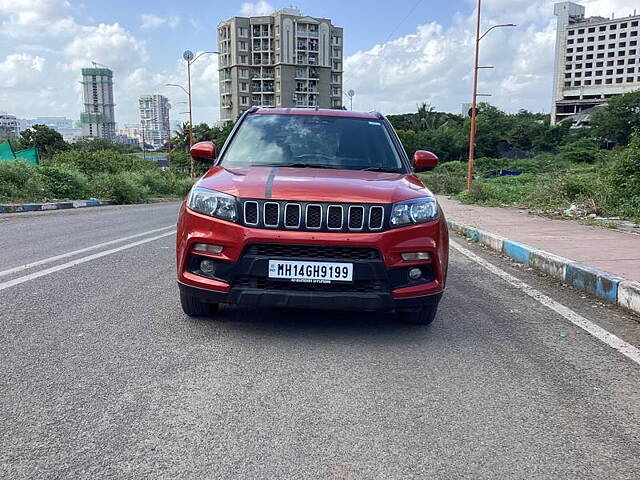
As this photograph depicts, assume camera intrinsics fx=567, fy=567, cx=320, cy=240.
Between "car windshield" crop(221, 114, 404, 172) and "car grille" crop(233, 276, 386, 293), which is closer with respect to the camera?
"car grille" crop(233, 276, 386, 293)

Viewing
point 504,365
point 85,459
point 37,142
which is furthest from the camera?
point 37,142

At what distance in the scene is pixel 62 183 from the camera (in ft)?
65.2

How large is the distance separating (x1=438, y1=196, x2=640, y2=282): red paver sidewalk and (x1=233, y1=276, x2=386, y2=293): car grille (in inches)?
118

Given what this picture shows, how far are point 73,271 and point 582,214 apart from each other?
10.2 metres

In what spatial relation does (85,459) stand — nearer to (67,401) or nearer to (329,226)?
(67,401)

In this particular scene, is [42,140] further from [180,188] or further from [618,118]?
[618,118]

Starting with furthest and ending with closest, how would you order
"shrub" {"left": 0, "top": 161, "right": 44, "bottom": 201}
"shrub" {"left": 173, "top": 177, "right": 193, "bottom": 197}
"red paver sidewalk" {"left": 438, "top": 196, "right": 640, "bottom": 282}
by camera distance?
"shrub" {"left": 173, "top": 177, "right": 193, "bottom": 197} < "shrub" {"left": 0, "top": 161, "right": 44, "bottom": 201} < "red paver sidewalk" {"left": 438, "top": 196, "right": 640, "bottom": 282}

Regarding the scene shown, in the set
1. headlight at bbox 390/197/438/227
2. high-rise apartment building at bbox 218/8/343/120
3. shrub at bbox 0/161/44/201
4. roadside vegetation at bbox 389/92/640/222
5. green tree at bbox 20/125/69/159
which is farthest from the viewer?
high-rise apartment building at bbox 218/8/343/120

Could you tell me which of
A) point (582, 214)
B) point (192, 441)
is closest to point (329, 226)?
point (192, 441)

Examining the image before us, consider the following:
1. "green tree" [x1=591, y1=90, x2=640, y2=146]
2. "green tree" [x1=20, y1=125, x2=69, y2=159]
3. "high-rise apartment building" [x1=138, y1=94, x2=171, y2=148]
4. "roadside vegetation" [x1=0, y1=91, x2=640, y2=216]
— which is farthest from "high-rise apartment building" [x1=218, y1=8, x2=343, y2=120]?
"high-rise apartment building" [x1=138, y1=94, x2=171, y2=148]

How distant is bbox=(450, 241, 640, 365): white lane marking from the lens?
3.75 metres

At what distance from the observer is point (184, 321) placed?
162 inches

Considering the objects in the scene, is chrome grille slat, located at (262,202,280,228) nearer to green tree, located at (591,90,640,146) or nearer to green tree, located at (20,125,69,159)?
green tree, located at (20,125,69,159)

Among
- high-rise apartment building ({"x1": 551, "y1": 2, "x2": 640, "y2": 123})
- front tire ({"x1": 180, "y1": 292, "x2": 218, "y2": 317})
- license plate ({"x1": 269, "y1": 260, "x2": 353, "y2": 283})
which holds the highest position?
high-rise apartment building ({"x1": 551, "y1": 2, "x2": 640, "y2": 123})
